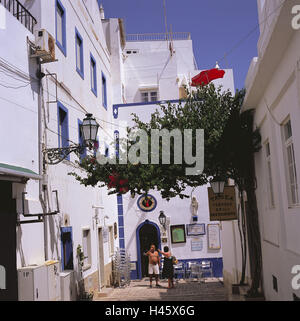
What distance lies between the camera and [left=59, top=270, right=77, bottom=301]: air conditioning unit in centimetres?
1058

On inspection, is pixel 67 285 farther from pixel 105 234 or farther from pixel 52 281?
pixel 105 234

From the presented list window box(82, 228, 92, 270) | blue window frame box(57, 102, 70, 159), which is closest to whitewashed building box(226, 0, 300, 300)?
blue window frame box(57, 102, 70, 159)

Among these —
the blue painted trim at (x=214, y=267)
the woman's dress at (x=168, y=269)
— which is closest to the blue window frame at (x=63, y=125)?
the woman's dress at (x=168, y=269)

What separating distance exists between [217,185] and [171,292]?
20.4ft

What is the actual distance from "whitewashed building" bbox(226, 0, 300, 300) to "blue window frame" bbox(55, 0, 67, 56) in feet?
17.8

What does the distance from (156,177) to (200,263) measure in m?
11.8

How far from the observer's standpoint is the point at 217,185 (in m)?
11.0

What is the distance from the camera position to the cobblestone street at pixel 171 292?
1388 centimetres

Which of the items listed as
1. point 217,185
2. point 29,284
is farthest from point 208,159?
point 29,284

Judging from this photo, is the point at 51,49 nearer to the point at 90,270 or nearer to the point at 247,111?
the point at 247,111

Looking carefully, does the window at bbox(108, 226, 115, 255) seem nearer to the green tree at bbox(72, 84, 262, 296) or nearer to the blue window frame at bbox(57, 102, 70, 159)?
the blue window frame at bbox(57, 102, 70, 159)

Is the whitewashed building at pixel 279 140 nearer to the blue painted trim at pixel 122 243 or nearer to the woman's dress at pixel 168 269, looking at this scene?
the woman's dress at pixel 168 269

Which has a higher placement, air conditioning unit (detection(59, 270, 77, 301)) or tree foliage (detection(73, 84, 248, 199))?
tree foliage (detection(73, 84, 248, 199))

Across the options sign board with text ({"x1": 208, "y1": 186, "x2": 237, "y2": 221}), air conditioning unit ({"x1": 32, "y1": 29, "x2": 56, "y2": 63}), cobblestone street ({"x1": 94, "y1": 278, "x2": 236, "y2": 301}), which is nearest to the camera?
air conditioning unit ({"x1": 32, "y1": 29, "x2": 56, "y2": 63})
